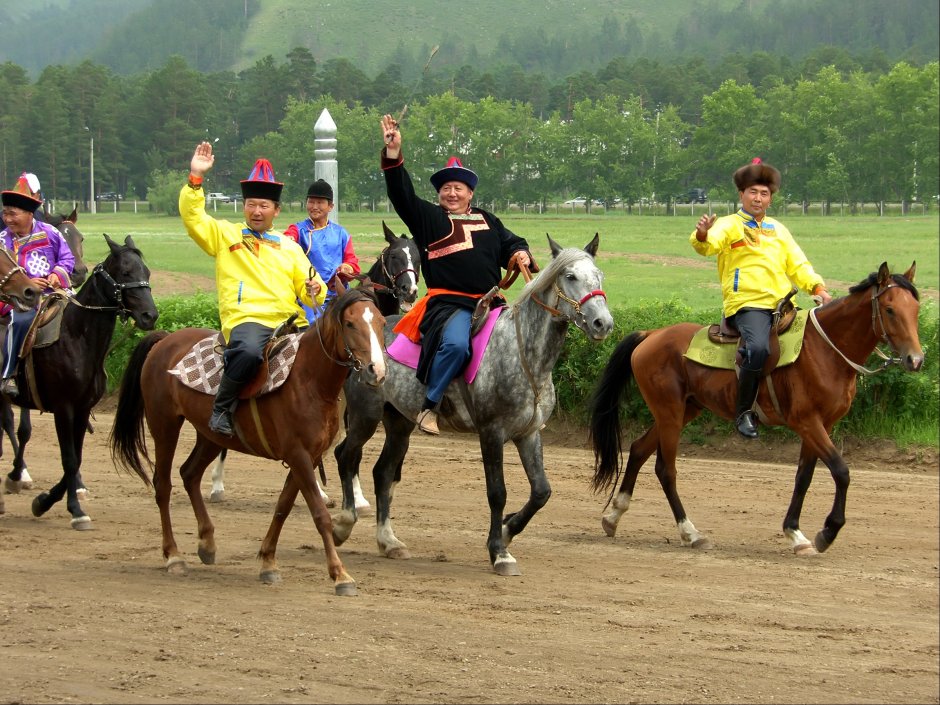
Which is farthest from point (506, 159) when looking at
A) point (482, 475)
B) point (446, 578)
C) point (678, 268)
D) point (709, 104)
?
point (446, 578)

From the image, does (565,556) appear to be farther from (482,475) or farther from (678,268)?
(678,268)

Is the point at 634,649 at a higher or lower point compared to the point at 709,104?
lower

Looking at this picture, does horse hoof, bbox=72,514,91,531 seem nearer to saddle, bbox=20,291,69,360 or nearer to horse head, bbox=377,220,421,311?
saddle, bbox=20,291,69,360

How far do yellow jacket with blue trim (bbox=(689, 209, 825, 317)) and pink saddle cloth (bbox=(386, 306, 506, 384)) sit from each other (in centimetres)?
197

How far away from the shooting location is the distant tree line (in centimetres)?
5419

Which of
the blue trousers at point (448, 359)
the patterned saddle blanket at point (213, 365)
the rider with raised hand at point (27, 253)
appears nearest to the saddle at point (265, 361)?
the patterned saddle blanket at point (213, 365)

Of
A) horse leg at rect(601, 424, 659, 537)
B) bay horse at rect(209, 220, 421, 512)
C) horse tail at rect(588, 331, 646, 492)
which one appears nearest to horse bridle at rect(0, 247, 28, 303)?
bay horse at rect(209, 220, 421, 512)

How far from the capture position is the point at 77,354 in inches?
419

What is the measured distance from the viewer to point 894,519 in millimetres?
11008

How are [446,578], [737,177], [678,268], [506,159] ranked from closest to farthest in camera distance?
[446,578] < [737,177] < [678,268] < [506,159]

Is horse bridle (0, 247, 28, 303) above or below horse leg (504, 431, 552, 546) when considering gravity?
above

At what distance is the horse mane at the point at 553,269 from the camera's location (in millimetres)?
8602

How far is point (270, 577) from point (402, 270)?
327 centimetres

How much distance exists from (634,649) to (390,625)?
1.33 meters
